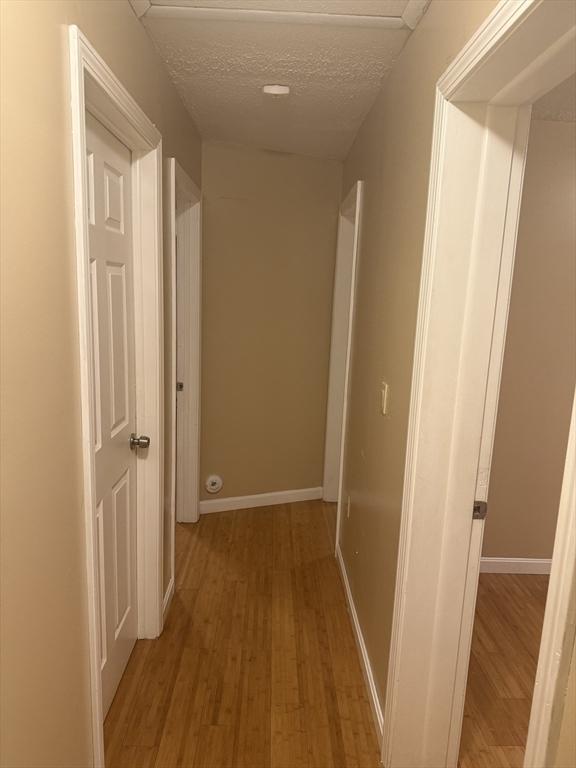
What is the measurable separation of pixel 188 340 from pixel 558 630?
272 cm

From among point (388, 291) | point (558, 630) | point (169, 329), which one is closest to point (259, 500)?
point (169, 329)

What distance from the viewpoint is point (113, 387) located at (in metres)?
1.86

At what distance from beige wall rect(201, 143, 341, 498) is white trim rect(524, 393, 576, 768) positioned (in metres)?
2.87

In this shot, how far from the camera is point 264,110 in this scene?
260 centimetres

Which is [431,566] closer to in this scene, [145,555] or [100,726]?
[100,726]

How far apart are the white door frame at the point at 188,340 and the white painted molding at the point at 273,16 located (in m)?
1.15

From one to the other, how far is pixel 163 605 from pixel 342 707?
0.90 metres

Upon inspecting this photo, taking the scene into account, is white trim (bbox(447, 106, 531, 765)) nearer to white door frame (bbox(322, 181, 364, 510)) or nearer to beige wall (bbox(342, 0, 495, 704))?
beige wall (bbox(342, 0, 495, 704))

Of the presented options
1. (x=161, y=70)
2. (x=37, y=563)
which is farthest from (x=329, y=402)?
(x=37, y=563)

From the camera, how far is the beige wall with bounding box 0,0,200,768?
100 cm

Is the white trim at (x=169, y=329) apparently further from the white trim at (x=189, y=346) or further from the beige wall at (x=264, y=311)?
the beige wall at (x=264, y=311)

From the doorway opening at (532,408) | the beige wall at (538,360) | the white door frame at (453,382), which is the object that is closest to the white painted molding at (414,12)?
the white door frame at (453,382)

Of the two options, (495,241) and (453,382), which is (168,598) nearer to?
(453,382)

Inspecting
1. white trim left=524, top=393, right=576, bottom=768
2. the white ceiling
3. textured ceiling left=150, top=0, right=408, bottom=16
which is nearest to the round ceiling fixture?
the white ceiling
